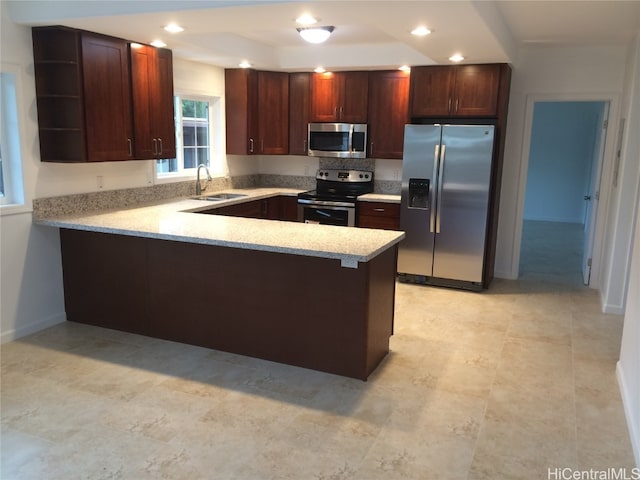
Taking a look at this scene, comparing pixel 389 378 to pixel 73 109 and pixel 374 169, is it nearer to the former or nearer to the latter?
pixel 73 109

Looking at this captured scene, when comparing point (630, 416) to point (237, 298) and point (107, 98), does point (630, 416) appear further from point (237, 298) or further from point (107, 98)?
point (107, 98)

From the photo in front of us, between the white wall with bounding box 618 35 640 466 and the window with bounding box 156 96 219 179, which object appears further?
the window with bounding box 156 96 219 179

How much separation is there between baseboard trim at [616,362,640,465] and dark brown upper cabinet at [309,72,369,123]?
3743mm

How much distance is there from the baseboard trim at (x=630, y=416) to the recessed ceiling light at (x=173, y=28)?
3.64 meters

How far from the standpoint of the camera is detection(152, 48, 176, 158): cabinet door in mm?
4520

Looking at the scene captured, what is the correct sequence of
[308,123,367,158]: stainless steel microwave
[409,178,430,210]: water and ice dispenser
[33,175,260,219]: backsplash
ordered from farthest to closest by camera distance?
[308,123,367,158]: stainless steel microwave < [409,178,430,210]: water and ice dispenser < [33,175,260,219]: backsplash

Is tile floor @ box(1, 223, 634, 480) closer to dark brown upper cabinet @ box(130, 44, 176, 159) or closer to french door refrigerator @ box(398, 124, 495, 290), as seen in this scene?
french door refrigerator @ box(398, 124, 495, 290)

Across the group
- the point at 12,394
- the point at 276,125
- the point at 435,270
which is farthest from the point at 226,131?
the point at 12,394

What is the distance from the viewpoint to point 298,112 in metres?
6.21

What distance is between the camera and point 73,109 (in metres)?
3.83

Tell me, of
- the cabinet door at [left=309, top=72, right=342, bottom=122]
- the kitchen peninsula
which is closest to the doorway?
the cabinet door at [left=309, top=72, right=342, bottom=122]

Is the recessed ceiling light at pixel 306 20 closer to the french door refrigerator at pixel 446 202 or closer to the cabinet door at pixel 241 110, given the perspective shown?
the french door refrigerator at pixel 446 202

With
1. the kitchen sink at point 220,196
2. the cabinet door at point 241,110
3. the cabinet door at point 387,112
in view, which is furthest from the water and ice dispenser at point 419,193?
the cabinet door at point 241,110

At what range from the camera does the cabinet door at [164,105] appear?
4.52 m
